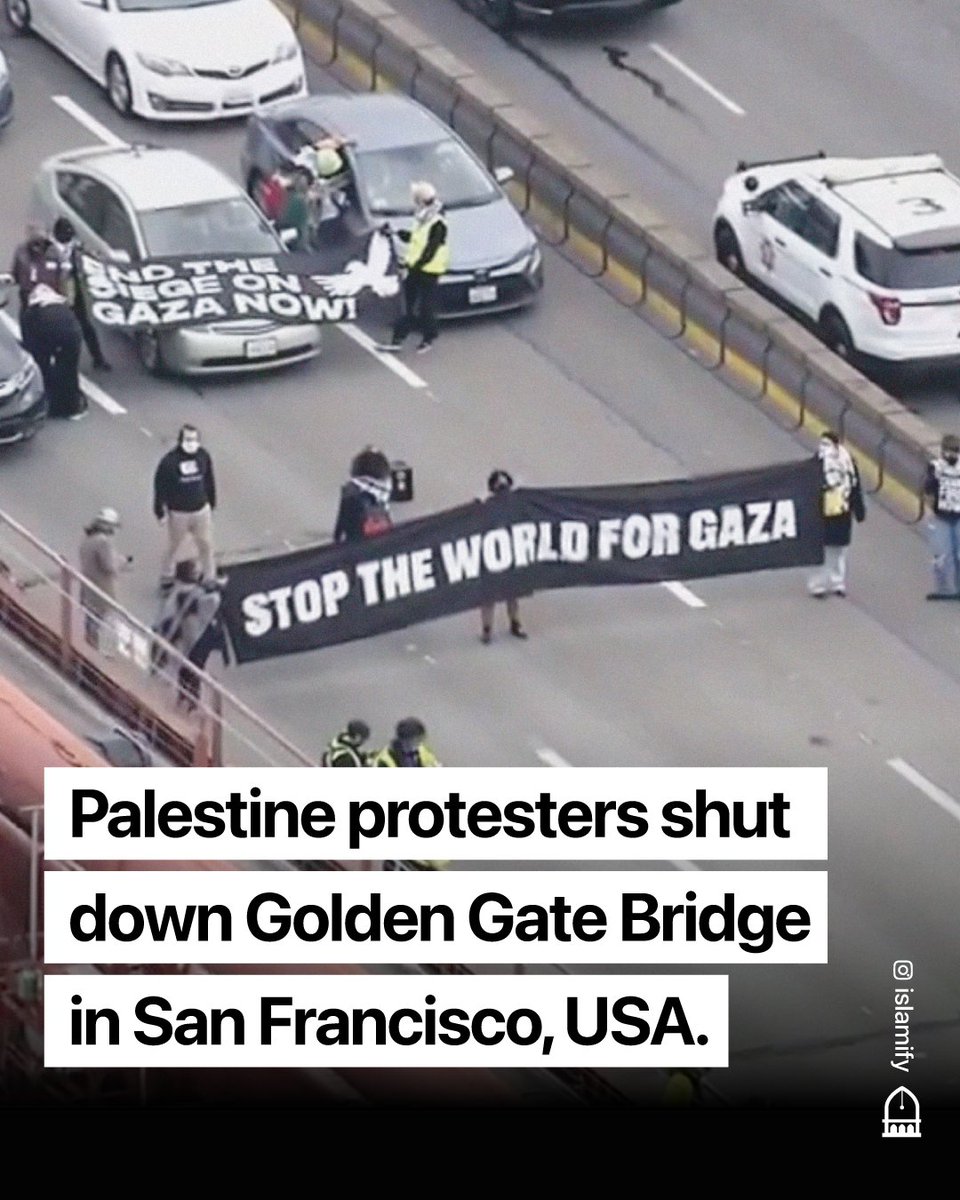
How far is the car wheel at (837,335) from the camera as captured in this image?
1606 inches

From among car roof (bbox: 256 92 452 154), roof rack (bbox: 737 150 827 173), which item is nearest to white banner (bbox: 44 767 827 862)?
car roof (bbox: 256 92 452 154)

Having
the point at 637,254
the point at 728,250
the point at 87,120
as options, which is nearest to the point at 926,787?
the point at 637,254

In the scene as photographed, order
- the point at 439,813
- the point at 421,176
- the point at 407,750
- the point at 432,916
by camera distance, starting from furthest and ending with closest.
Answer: the point at 421,176 < the point at 407,750 < the point at 439,813 < the point at 432,916

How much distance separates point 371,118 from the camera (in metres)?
42.1

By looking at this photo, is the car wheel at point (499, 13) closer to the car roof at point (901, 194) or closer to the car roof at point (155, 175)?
the car roof at point (901, 194)

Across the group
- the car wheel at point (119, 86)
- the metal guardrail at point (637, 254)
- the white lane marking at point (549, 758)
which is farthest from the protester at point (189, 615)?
the car wheel at point (119, 86)

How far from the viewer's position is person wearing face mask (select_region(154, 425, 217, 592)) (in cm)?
3525

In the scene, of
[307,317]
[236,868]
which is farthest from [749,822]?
[307,317]

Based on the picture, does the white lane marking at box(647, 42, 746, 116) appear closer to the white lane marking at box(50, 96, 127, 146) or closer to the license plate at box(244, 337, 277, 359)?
the white lane marking at box(50, 96, 127, 146)

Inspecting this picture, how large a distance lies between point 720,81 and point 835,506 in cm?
1058

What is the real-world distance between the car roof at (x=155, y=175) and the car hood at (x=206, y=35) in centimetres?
297

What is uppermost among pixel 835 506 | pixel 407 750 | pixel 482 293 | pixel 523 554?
pixel 407 750

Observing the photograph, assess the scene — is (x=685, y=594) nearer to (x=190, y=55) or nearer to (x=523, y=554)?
(x=523, y=554)

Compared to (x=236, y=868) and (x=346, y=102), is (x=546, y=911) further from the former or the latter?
(x=346, y=102)
